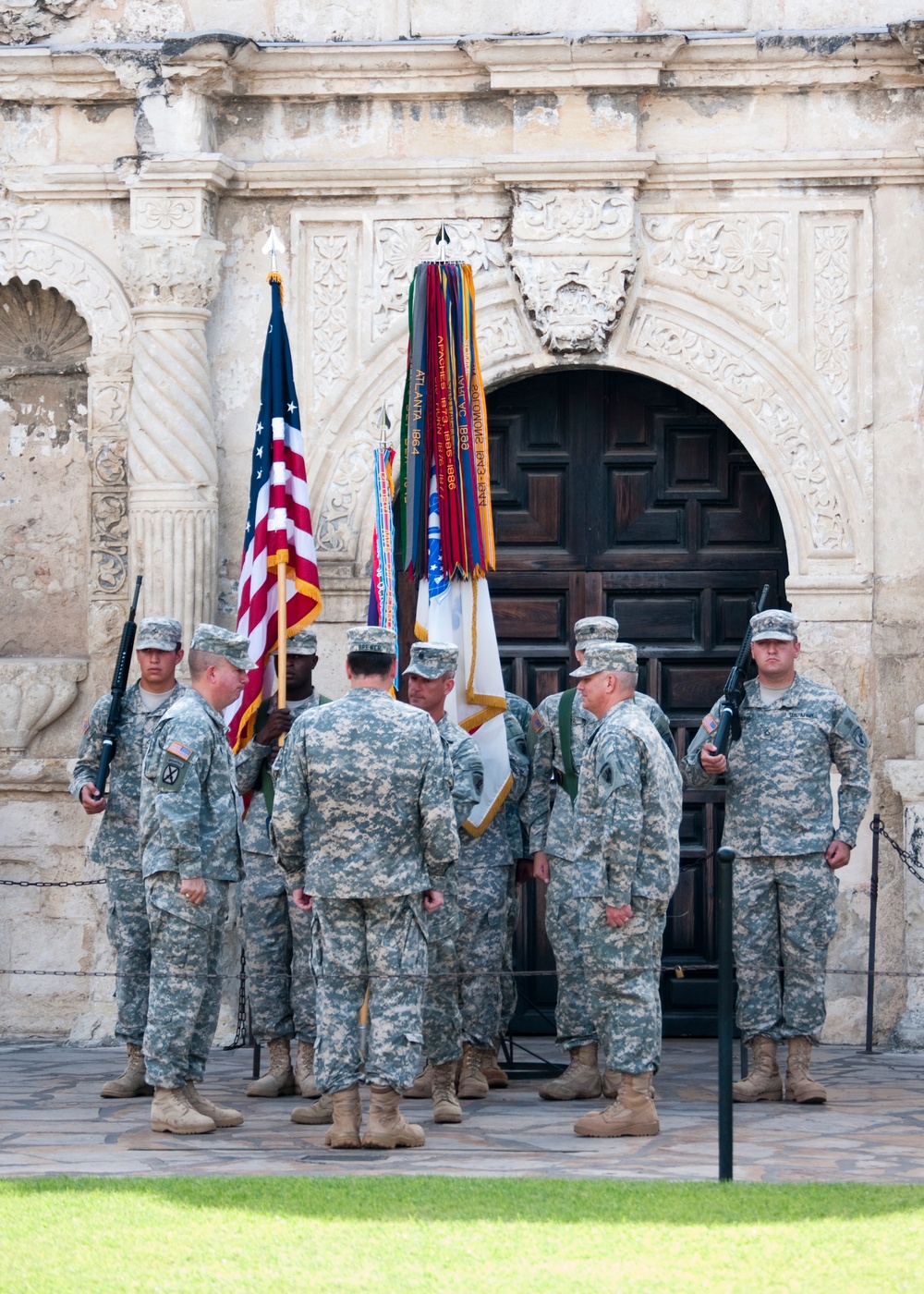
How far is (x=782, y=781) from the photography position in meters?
8.56

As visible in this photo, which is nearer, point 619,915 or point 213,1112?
point 619,915

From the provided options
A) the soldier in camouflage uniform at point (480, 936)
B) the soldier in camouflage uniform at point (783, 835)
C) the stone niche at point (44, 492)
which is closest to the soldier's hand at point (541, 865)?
the soldier in camouflage uniform at point (480, 936)

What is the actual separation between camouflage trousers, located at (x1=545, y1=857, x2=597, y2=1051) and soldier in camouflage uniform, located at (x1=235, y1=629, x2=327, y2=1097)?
40.1 inches

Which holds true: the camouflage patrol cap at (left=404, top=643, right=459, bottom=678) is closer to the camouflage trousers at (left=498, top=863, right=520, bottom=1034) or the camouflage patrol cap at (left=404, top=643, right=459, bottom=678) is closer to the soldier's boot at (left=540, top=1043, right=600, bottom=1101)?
the camouflage trousers at (left=498, top=863, right=520, bottom=1034)

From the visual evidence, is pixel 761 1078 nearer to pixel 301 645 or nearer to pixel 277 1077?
pixel 277 1077

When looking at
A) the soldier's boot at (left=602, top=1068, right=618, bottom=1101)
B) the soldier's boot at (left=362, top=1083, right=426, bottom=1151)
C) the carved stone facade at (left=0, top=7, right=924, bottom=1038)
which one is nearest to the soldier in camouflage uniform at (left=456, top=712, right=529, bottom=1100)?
the soldier's boot at (left=602, top=1068, right=618, bottom=1101)

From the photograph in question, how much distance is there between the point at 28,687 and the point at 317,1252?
5380mm

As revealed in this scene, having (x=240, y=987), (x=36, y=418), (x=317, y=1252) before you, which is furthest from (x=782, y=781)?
(x=36, y=418)

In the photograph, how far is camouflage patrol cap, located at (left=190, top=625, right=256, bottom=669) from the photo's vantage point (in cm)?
784

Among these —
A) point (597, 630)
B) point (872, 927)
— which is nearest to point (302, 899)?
point (597, 630)

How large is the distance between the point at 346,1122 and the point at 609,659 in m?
1.89

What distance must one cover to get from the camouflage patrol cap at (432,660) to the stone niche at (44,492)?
3.13 metres

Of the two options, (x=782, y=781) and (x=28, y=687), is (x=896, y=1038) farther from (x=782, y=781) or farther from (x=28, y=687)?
(x=28, y=687)

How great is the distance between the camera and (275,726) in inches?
332
